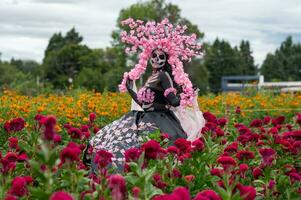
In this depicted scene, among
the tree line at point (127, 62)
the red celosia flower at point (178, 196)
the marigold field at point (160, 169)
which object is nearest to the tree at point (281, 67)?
the tree line at point (127, 62)

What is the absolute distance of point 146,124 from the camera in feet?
19.7

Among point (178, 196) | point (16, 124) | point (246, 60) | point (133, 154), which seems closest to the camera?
point (178, 196)

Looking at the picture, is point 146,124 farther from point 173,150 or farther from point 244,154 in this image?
point 173,150

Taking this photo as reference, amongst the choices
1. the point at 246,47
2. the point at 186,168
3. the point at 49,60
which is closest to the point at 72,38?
the point at 49,60

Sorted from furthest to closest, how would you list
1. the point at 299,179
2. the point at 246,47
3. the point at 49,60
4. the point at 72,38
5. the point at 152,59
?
the point at 246,47 < the point at 72,38 < the point at 49,60 < the point at 152,59 < the point at 299,179

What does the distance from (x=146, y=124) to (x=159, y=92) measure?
0.37m

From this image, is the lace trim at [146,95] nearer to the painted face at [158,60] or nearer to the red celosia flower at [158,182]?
the painted face at [158,60]

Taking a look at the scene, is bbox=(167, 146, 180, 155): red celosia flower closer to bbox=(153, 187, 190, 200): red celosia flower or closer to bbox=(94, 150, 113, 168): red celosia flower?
bbox=(94, 150, 113, 168): red celosia flower

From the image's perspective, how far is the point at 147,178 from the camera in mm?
3070

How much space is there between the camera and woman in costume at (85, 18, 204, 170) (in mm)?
5941

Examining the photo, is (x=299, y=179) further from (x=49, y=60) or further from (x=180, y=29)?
(x=49, y=60)

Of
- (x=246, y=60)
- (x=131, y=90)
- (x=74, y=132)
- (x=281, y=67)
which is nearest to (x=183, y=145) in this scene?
(x=74, y=132)

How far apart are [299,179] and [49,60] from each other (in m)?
51.4

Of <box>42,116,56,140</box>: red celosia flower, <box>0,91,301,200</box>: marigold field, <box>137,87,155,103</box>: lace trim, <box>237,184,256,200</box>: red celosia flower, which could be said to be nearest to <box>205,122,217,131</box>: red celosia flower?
<box>0,91,301,200</box>: marigold field
